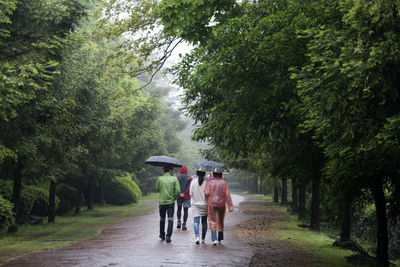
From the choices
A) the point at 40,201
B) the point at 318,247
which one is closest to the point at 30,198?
the point at 40,201

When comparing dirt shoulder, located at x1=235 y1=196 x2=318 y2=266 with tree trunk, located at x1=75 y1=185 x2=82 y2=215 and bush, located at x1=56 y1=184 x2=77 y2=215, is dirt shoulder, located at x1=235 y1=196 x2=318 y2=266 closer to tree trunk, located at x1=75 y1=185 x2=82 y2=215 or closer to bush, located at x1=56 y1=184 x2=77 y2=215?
bush, located at x1=56 y1=184 x2=77 y2=215

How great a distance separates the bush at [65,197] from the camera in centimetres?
2558

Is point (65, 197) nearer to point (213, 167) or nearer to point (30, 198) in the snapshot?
point (30, 198)

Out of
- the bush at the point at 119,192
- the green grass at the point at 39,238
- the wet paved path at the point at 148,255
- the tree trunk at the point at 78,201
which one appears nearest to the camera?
the wet paved path at the point at 148,255

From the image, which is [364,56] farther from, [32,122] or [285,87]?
[32,122]

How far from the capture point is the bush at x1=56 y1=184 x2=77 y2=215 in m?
25.6

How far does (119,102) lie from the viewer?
26578 mm

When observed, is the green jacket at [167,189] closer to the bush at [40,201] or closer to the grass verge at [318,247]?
the grass verge at [318,247]

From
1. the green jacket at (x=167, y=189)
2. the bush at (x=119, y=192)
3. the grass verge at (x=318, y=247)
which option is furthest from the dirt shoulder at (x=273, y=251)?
the bush at (x=119, y=192)

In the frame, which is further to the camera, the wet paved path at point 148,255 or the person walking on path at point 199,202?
the person walking on path at point 199,202

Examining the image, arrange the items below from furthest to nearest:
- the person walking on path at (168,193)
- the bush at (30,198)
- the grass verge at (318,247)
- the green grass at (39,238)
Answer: the bush at (30,198) → the person walking on path at (168,193) → the green grass at (39,238) → the grass verge at (318,247)

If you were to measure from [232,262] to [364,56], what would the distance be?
4645 millimetres

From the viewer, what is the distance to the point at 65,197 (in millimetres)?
27672

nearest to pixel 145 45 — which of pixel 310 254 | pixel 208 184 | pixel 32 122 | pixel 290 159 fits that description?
pixel 32 122
